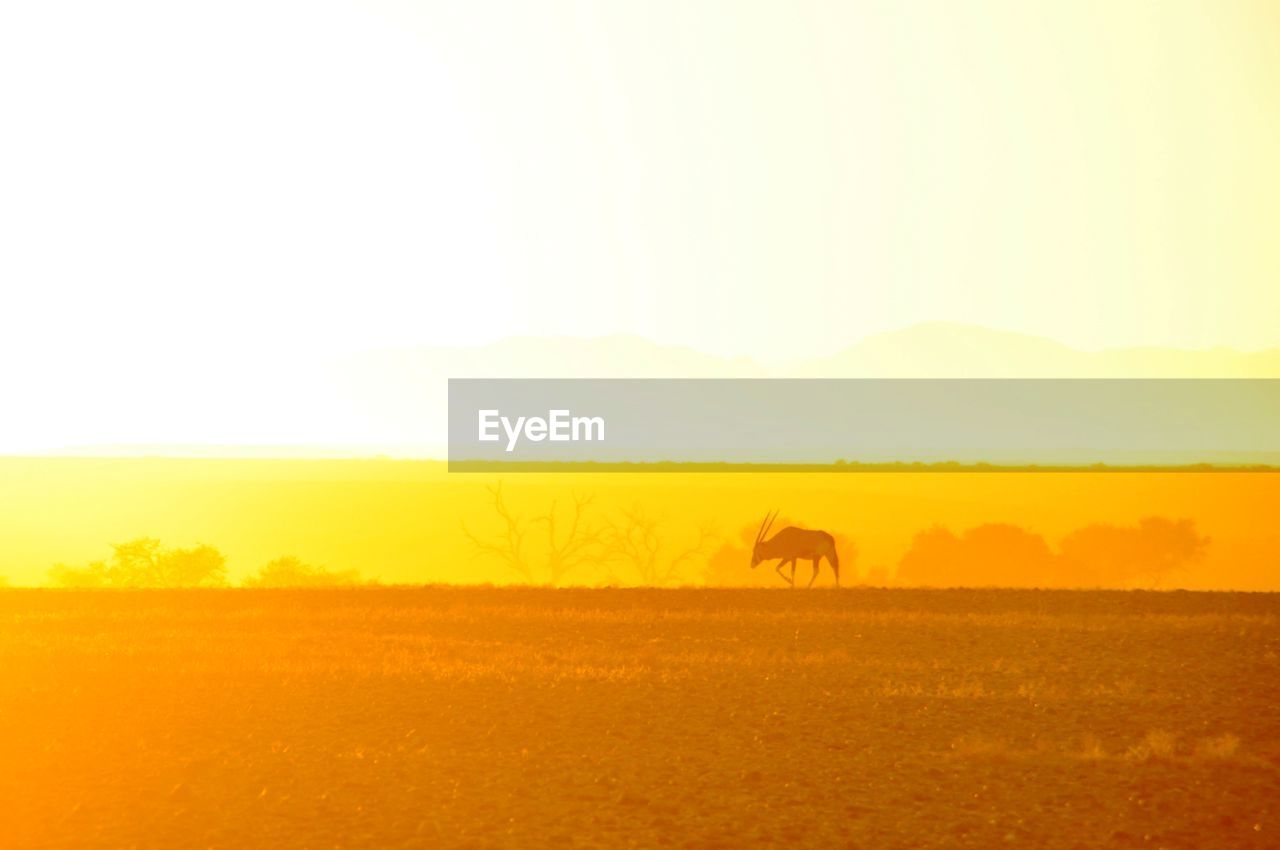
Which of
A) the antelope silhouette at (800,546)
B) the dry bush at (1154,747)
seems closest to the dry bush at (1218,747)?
the dry bush at (1154,747)

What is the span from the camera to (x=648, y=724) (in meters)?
17.2

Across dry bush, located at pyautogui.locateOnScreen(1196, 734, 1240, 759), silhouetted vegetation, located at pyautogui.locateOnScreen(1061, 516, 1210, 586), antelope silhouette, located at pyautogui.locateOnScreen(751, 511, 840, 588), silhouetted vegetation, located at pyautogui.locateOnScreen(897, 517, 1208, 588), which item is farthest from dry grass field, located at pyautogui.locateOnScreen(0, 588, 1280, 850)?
silhouetted vegetation, located at pyautogui.locateOnScreen(1061, 516, 1210, 586)

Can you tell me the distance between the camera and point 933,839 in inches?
485

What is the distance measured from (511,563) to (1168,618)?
33120mm

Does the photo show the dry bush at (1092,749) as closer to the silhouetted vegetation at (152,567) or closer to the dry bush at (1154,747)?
the dry bush at (1154,747)

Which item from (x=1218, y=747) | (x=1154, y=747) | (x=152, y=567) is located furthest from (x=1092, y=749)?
(x=152, y=567)

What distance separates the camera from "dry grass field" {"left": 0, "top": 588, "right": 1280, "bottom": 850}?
12.9 m

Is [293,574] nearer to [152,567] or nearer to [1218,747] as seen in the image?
[152,567]

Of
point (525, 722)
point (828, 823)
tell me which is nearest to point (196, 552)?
point (525, 722)

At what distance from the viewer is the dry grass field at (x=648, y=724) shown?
1291 centimetres

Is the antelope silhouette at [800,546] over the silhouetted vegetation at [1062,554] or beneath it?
over

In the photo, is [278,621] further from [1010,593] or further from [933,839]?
[933,839]

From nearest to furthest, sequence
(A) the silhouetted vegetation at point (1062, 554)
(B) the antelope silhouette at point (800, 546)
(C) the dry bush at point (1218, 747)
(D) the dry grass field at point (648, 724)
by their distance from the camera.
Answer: (D) the dry grass field at point (648, 724) < (C) the dry bush at point (1218, 747) < (B) the antelope silhouette at point (800, 546) < (A) the silhouetted vegetation at point (1062, 554)

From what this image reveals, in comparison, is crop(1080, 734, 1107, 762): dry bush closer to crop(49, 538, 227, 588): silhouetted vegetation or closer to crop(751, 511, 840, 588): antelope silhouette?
crop(751, 511, 840, 588): antelope silhouette
